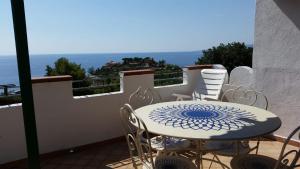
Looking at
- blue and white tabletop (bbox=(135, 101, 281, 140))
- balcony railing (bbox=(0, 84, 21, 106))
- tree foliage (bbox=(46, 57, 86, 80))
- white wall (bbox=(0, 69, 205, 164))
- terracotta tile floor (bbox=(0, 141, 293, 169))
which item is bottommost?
terracotta tile floor (bbox=(0, 141, 293, 169))

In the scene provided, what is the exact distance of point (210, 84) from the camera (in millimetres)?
4379

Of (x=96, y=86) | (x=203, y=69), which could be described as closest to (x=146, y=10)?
(x=203, y=69)

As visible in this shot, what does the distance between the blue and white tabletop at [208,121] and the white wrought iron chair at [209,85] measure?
1520 mm

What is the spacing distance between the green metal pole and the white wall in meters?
1.54

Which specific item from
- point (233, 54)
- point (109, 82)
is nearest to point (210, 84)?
point (109, 82)

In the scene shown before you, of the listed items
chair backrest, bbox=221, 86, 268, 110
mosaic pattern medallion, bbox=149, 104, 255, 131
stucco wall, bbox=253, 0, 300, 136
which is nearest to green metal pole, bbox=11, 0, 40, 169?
mosaic pattern medallion, bbox=149, 104, 255, 131

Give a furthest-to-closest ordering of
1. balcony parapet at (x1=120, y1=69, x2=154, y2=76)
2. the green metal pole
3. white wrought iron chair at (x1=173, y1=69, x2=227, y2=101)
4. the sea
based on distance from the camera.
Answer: white wrought iron chair at (x1=173, y1=69, x2=227, y2=101), balcony parapet at (x1=120, y1=69, x2=154, y2=76), the sea, the green metal pole

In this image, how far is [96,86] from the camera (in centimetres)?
395

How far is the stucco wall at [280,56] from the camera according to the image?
11.6 feet

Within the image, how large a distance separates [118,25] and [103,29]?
8.59 ft

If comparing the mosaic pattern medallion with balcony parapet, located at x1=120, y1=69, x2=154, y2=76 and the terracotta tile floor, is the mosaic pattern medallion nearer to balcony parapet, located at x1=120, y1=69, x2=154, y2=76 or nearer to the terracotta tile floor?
the terracotta tile floor

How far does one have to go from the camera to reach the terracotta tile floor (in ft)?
10.1

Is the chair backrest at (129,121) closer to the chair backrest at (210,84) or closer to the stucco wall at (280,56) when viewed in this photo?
the chair backrest at (210,84)

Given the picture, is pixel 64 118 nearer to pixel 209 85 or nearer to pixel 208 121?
pixel 208 121
